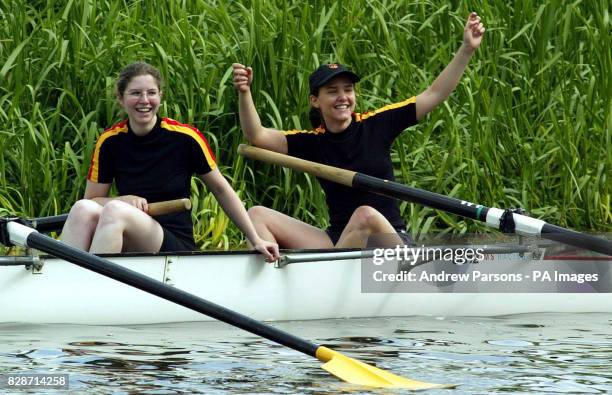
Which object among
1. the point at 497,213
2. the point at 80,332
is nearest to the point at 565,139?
the point at 497,213

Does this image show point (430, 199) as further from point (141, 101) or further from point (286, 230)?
point (141, 101)

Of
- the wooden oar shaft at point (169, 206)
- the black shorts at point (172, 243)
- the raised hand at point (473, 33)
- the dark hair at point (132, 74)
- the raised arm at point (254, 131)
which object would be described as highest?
the raised hand at point (473, 33)

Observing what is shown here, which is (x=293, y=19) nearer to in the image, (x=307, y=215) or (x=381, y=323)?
(x=307, y=215)

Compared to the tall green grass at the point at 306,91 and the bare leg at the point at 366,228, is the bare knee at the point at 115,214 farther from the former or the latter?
the tall green grass at the point at 306,91

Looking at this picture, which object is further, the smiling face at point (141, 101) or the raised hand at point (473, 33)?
the raised hand at point (473, 33)

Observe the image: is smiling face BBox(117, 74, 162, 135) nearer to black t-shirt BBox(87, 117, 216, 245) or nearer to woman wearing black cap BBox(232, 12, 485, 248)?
black t-shirt BBox(87, 117, 216, 245)

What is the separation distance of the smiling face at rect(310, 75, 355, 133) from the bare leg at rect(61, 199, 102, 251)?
132cm

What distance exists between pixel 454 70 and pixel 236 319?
2136 millimetres

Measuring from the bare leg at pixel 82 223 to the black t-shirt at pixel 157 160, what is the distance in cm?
29

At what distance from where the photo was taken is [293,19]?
8.91 m

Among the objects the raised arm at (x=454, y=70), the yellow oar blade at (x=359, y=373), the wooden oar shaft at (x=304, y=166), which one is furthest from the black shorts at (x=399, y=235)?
the yellow oar blade at (x=359, y=373)

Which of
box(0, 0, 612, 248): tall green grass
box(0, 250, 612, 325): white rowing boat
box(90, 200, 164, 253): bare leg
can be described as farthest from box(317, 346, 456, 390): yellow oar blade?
box(0, 0, 612, 248): tall green grass

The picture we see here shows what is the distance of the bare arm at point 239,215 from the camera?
6.45 meters

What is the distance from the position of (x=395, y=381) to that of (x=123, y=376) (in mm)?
1007
